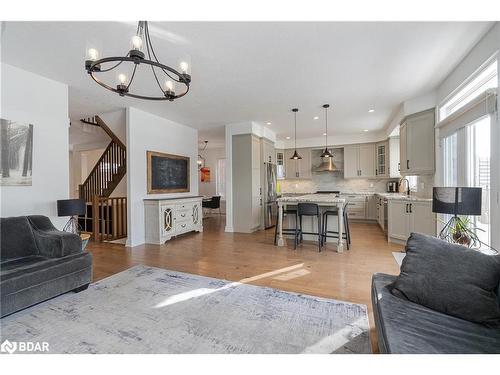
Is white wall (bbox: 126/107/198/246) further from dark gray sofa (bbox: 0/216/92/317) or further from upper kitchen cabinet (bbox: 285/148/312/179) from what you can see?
upper kitchen cabinet (bbox: 285/148/312/179)

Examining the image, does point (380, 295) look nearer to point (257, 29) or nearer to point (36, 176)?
point (257, 29)

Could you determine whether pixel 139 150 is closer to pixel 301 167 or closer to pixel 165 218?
pixel 165 218

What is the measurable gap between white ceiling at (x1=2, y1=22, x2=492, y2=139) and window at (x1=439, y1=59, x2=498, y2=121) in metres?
0.32

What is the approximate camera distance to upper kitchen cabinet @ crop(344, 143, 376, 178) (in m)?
7.43

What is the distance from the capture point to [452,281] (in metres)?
1.45

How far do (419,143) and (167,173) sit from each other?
5229mm

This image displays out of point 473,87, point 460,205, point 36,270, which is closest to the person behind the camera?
point 460,205

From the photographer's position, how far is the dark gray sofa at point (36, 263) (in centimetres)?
211

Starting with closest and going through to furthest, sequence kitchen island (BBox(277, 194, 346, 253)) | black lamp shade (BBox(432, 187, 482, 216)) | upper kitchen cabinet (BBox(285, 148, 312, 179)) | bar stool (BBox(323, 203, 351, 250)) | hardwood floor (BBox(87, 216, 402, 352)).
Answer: black lamp shade (BBox(432, 187, 482, 216)) < hardwood floor (BBox(87, 216, 402, 352)) < kitchen island (BBox(277, 194, 346, 253)) < bar stool (BBox(323, 203, 351, 250)) < upper kitchen cabinet (BBox(285, 148, 312, 179))

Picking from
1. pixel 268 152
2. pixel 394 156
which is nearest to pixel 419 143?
pixel 394 156

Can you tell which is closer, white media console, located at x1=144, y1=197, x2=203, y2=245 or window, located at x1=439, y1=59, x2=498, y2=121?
window, located at x1=439, y1=59, x2=498, y2=121

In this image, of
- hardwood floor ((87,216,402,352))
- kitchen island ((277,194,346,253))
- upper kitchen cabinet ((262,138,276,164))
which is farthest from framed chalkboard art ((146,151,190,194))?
kitchen island ((277,194,346,253))

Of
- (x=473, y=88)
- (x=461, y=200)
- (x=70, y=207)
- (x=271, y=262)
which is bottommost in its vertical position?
(x=271, y=262)

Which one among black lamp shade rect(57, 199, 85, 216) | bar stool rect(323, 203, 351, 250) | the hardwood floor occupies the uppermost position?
black lamp shade rect(57, 199, 85, 216)
